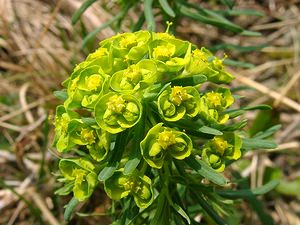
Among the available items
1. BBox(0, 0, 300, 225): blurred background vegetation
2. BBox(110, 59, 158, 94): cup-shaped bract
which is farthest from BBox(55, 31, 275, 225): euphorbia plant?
BBox(0, 0, 300, 225): blurred background vegetation

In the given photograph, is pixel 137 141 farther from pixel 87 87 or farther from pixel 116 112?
pixel 87 87

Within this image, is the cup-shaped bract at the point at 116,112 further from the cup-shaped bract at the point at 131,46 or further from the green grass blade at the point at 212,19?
the green grass blade at the point at 212,19

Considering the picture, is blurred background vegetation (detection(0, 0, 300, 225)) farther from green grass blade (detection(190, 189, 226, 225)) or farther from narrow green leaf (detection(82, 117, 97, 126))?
narrow green leaf (detection(82, 117, 97, 126))

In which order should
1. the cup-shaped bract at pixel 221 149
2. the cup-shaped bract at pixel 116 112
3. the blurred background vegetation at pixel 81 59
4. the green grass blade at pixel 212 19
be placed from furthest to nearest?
the blurred background vegetation at pixel 81 59 → the green grass blade at pixel 212 19 → the cup-shaped bract at pixel 221 149 → the cup-shaped bract at pixel 116 112

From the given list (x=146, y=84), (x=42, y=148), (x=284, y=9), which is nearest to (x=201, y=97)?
(x=146, y=84)

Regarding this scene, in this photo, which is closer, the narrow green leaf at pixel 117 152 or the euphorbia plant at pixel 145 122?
the euphorbia plant at pixel 145 122

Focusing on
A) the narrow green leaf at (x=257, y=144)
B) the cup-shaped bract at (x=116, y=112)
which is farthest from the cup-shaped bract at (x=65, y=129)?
the narrow green leaf at (x=257, y=144)
